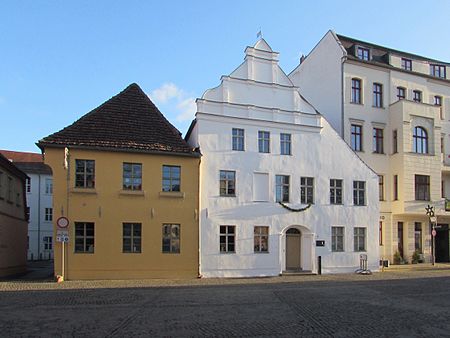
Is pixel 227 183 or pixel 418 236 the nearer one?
pixel 227 183

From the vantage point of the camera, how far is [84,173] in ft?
73.0

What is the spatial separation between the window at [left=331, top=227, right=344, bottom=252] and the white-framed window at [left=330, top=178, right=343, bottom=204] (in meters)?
1.62

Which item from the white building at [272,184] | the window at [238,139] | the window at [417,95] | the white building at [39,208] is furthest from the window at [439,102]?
the white building at [39,208]

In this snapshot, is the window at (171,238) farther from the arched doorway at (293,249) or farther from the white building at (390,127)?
the white building at (390,127)

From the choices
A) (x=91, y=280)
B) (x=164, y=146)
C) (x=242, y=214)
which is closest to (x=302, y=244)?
(x=242, y=214)

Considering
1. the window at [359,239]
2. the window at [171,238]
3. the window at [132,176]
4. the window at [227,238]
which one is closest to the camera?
the window at [132,176]

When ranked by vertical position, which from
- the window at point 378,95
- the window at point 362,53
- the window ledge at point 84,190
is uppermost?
the window at point 362,53

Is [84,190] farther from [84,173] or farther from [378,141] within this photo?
[378,141]

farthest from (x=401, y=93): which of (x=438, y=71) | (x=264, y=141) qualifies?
(x=264, y=141)

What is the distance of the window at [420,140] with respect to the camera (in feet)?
107

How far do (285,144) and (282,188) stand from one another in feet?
8.22

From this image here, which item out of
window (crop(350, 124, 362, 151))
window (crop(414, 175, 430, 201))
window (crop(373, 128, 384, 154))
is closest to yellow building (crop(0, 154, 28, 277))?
window (crop(350, 124, 362, 151))

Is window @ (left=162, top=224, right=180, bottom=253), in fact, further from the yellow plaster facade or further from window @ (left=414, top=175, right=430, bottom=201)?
window @ (left=414, top=175, right=430, bottom=201)

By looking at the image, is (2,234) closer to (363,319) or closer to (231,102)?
(231,102)
